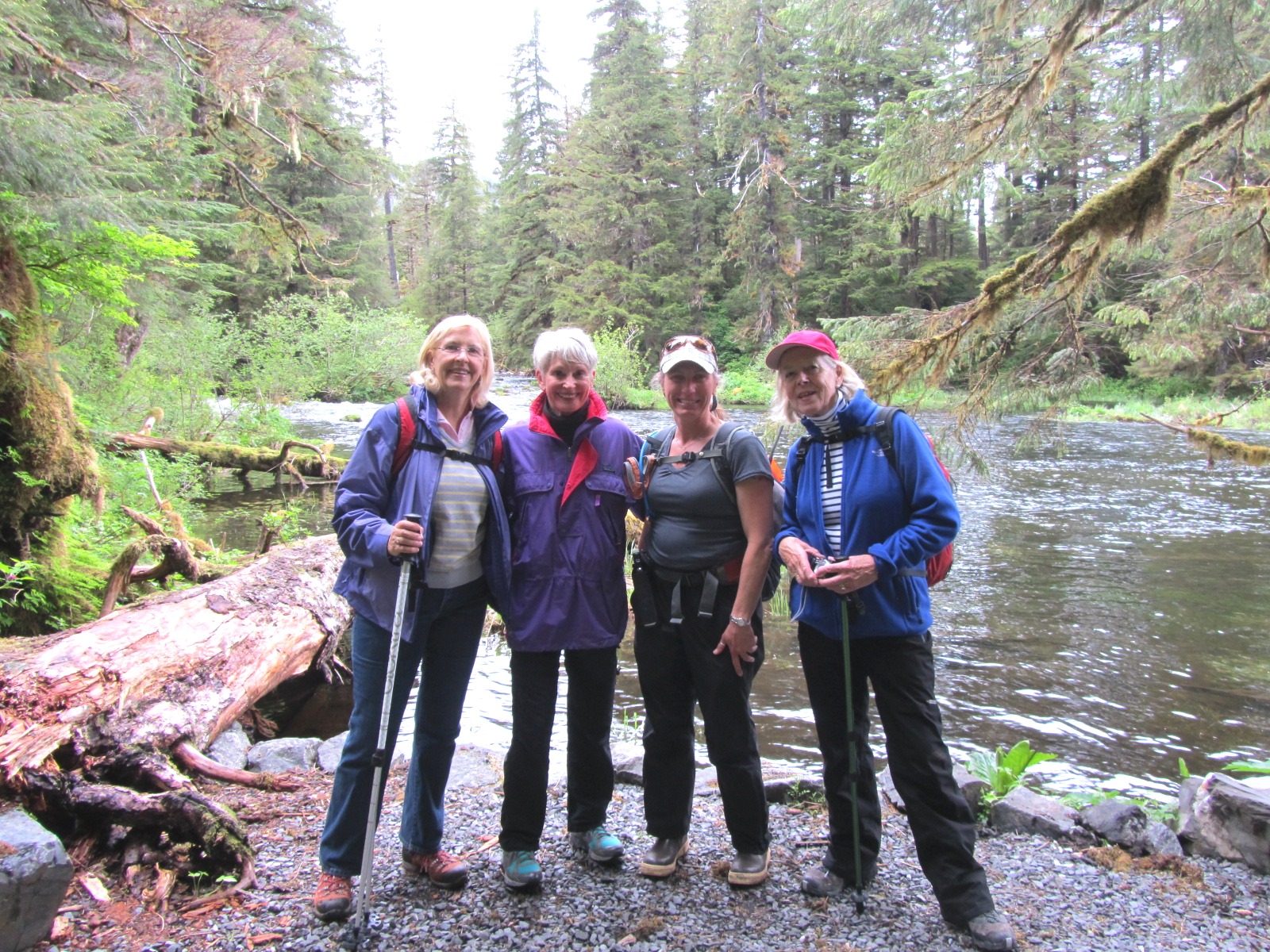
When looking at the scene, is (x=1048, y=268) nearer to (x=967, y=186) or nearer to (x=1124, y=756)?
(x=967, y=186)

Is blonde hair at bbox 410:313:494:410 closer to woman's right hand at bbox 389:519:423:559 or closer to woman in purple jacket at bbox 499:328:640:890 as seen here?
woman in purple jacket at bbox 499:328:640:890

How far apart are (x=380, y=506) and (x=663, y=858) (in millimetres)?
1783

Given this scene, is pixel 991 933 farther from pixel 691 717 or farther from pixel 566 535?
pixel 566 535

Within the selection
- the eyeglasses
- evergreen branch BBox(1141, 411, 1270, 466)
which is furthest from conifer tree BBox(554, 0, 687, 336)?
the eyeglasses

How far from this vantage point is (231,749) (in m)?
4.29

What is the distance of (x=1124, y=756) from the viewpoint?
5094mm

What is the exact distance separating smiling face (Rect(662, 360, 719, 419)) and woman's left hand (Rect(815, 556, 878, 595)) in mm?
790

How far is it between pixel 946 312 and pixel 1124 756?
3359 mm

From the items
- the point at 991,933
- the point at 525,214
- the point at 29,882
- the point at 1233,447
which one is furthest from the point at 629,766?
the point at 525,214

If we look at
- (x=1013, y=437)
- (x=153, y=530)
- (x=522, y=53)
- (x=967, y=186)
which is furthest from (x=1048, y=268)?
(x=522, y=53)

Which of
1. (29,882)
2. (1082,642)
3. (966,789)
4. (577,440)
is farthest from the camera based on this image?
(1082,642)

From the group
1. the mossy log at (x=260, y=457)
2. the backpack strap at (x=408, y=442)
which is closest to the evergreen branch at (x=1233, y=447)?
the backpack strap at (x=408, y=442)

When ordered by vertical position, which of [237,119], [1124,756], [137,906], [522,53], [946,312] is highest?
[522,53]

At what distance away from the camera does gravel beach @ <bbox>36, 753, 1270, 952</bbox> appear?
2.57 metres
